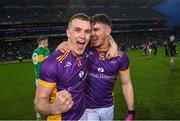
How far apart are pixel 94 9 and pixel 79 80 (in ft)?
235

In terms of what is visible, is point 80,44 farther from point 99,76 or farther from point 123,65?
point 123,65

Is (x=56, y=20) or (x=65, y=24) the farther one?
(x=65, y=24)

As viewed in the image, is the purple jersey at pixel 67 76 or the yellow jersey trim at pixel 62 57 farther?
the yellow jersey trim at pixel 62 57

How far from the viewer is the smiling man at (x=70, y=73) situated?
139 inches

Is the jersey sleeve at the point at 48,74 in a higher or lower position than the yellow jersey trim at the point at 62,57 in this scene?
lower

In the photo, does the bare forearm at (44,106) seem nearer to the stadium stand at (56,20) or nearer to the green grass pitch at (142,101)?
the green grass pitch at (142,101)

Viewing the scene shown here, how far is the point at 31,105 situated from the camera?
11383mm

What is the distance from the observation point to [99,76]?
16.2 ft

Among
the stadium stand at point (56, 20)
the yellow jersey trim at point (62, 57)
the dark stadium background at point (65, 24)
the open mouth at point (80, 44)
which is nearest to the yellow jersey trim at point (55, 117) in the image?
the yellow jersey trim at point (62, 57)

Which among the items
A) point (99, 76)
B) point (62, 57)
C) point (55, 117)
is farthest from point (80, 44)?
point (99, 76)

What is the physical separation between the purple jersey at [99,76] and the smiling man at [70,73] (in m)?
0.91

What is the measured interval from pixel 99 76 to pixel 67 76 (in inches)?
51.4

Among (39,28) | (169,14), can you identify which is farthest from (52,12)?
(169,14)

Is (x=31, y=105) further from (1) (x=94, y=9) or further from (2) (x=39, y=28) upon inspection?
(1) (x=94, y=9)
